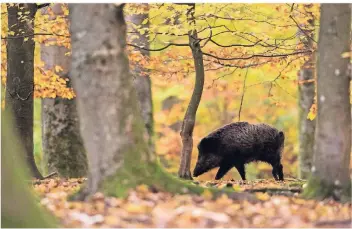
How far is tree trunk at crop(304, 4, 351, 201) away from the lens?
7.85 m

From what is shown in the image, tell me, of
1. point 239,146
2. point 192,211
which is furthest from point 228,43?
point 192,211

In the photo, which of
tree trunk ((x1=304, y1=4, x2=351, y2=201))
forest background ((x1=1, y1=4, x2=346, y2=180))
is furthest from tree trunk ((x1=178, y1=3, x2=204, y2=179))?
tree trunk ((x1=304, y1=4, x2=351, y2=201))

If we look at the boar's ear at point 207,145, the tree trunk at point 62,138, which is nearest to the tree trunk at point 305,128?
the boar's ear at point 207,145

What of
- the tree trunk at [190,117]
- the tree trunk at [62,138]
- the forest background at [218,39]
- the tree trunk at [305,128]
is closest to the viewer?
the tree trunk at [190,117]

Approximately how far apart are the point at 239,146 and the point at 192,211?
7616mm

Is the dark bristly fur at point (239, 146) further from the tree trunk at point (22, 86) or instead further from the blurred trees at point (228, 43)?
the tree trunk at point (22, 86)

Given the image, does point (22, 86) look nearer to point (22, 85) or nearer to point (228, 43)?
point (22, 85)

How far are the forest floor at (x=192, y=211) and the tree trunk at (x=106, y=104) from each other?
0.68ft

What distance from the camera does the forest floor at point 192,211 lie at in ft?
22.1

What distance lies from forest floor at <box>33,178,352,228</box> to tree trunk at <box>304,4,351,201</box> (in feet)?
0.86

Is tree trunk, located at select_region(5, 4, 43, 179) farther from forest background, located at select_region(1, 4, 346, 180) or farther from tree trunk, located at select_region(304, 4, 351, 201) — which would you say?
tree trunk, located at select_region(304, 4, 351, 201)

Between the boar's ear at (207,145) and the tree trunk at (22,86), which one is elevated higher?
the tree trunk at (22,86)

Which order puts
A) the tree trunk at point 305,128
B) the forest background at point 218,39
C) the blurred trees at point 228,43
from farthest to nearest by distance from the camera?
the tree trunk at point 305,128 < the forest background at point 218,39 < the blurred trees at point 228,43

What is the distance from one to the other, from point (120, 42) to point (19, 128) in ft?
16.9
